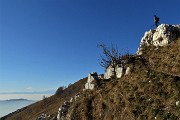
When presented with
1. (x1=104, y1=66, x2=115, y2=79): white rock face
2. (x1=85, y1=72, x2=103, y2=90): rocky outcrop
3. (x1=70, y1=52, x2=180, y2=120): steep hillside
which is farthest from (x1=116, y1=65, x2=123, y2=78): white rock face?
(x1=85, y1=72, x2=103, y2=90): rocky outcrop

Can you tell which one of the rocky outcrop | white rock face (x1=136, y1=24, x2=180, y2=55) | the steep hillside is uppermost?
white rock face (x1=136, y1=24, x2=180, y2=55)

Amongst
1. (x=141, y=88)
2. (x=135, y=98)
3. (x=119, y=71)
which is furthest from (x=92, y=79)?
(x=135, y=98)

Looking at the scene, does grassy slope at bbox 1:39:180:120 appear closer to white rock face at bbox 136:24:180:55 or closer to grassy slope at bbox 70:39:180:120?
grassy slope at bbox 70:39:180:120

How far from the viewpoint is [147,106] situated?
102 feet

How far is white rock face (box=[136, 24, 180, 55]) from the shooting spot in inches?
1758

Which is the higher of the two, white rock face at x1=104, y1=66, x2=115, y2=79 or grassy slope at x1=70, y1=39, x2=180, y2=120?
white rock face at x1=104, y1=66, x2=115, y2=79

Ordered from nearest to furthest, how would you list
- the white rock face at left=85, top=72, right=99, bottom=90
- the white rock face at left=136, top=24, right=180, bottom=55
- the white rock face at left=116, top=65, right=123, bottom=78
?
the white rock face at left=116, top=65, right=123, bottom=78 → the white rock face at left=136, top=24, right=180, bottom=55 → the white rock face at left=85, top=72, right=99, bottom=90

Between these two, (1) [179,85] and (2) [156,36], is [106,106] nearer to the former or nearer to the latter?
(1) [179,85]

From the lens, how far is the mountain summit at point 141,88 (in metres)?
30.2

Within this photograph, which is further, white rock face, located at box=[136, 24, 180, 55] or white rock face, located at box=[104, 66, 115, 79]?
white rock face, located at box=[104, 66, 115, 79]

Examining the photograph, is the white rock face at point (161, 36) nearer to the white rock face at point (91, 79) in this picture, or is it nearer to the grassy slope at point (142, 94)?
the grassy slope at point (142, 94)

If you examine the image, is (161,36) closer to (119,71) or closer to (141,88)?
(119,71)

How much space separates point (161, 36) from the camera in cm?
4591

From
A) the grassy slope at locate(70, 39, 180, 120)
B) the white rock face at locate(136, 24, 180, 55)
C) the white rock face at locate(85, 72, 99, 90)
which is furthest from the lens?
the white rock face at locate(85, 72, 99, 90)
